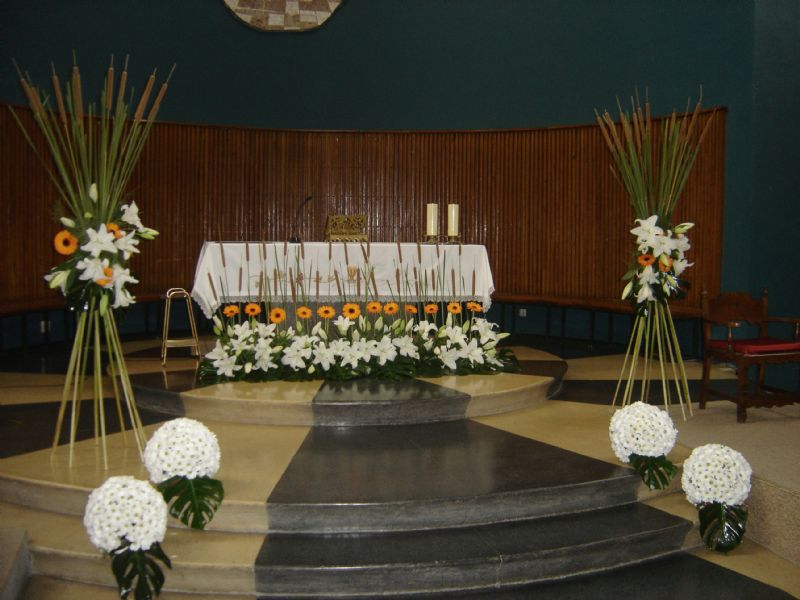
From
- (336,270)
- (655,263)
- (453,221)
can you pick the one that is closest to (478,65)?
(453,221)

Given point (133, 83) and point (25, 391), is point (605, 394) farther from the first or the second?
point (133, 83)

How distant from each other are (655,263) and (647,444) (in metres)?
1.32

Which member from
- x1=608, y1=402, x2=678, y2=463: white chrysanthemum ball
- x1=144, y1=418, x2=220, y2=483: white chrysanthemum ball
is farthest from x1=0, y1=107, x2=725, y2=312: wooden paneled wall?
x1=144, y1=418, x2=220, y2=483: white chrysanthemum ball

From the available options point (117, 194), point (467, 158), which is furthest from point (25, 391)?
point (467, 158)

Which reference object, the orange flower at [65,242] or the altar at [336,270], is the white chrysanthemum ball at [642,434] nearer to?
the altar at [336,270]

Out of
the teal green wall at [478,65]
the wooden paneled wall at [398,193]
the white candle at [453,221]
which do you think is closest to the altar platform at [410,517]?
the white candle at [453,221]

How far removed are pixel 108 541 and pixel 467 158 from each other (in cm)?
650

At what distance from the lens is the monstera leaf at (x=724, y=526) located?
10.2 ft

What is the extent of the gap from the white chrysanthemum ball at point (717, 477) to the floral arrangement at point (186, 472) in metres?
1.91

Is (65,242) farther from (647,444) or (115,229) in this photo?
(647,444)

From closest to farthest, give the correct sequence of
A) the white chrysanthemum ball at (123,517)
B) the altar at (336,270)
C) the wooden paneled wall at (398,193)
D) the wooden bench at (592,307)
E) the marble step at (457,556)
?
1. the white chrysanthemum ball at (123,517)
2. the marble step at (457,556)
3. the altar at (336,270)
4. the wooden bench at (592,307)
5. the wooden paneled wall at (398,193)

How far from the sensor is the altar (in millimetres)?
5066

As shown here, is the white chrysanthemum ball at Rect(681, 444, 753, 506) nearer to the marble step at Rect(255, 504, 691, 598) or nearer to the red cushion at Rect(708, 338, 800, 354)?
the marble step at Rect(255, 504, 691, 598)

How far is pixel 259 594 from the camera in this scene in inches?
107
